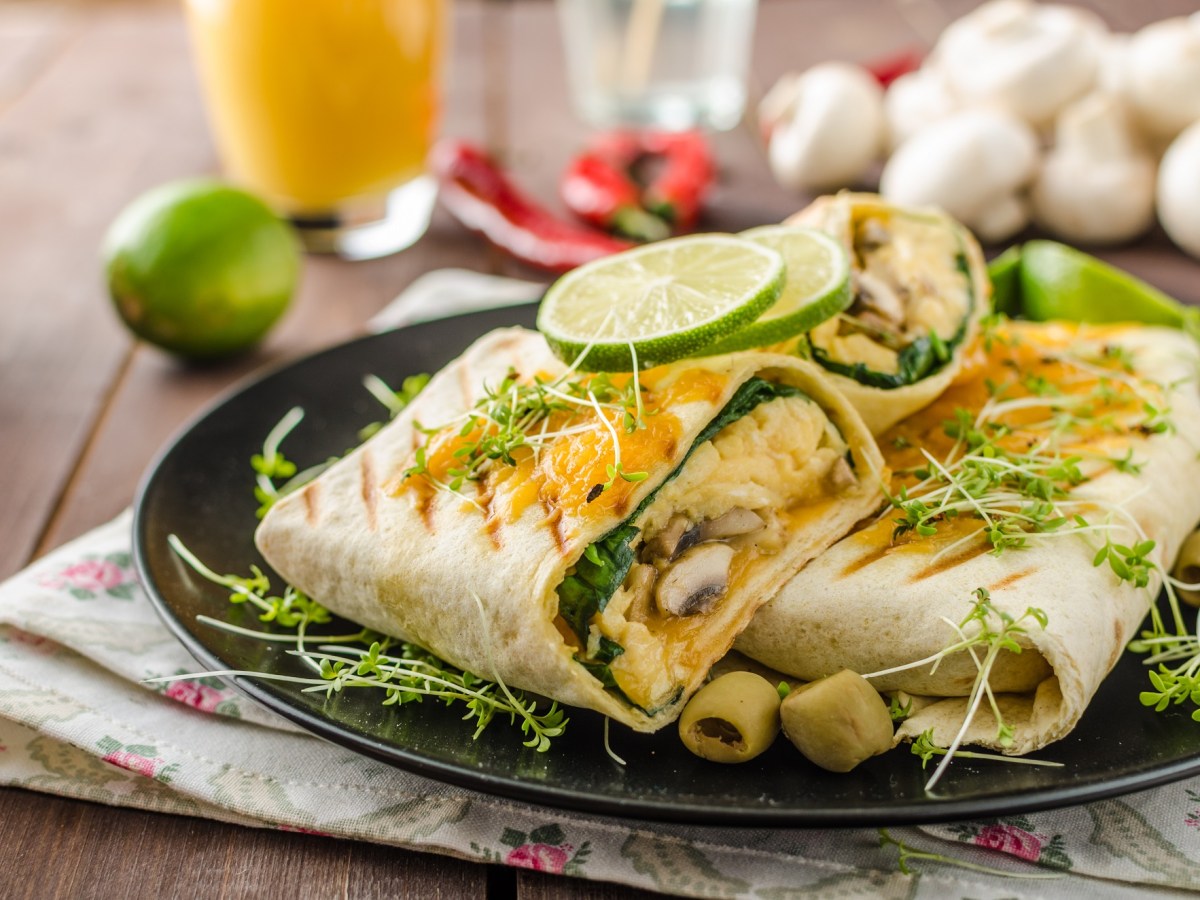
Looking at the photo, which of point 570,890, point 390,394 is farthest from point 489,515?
point 390,394

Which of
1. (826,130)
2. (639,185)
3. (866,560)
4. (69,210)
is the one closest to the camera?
(866,560)

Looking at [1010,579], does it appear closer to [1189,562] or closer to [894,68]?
[1189,562]

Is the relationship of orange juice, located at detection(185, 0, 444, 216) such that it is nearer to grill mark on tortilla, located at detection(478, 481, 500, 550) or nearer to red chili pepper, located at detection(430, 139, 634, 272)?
red chili pepper, located at detection(430, 139, 634, 272)

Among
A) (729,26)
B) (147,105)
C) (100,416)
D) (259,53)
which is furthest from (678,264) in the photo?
(147,105)

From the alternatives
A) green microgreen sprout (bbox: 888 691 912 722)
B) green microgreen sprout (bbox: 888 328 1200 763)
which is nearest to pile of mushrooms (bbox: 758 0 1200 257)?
green microgreen sprout (bbox: 888 328 1200 763)

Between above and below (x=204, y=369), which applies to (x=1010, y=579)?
above

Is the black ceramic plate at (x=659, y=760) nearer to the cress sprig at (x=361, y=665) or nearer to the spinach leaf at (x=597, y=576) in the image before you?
the cress sprig at (x=361, y=665)
